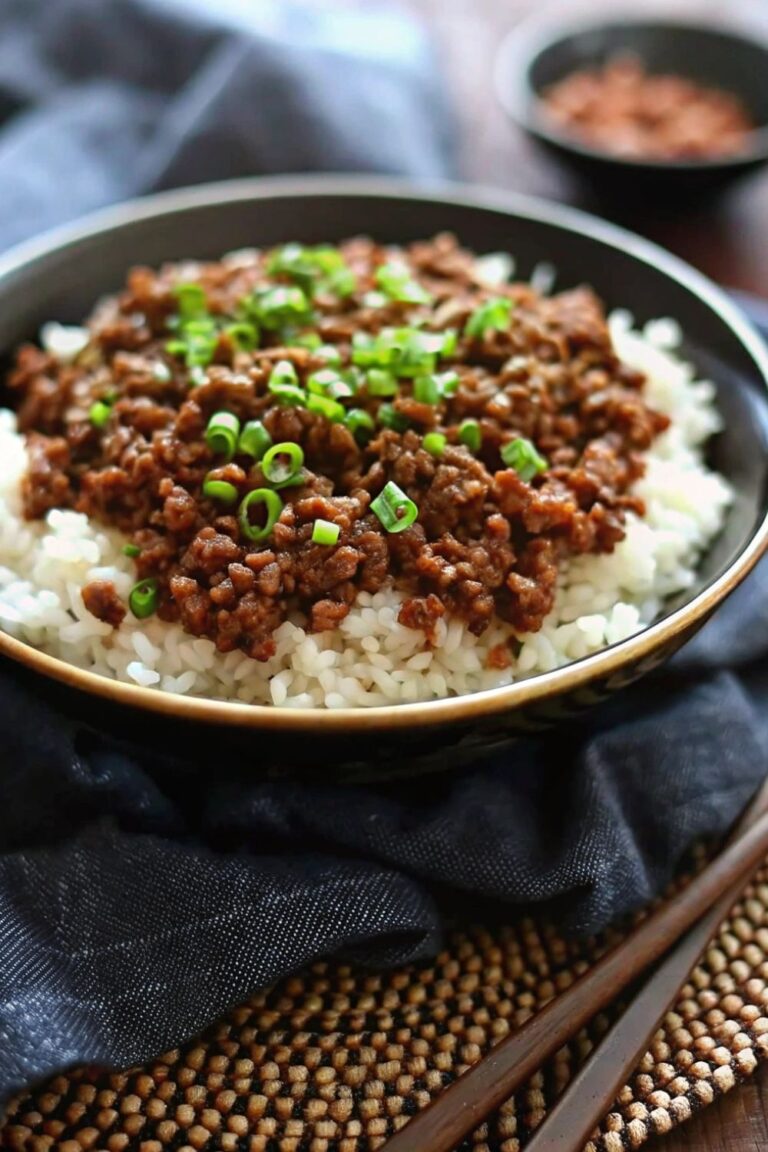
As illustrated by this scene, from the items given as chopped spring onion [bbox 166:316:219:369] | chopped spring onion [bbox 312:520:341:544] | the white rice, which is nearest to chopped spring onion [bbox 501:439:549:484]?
the white rice

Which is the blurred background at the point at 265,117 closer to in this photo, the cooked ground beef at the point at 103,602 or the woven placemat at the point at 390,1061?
the cooked ground beef at the point at 103,602

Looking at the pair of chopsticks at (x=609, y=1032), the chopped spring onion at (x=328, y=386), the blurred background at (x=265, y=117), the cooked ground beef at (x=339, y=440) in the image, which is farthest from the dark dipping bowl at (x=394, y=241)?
the chopped spring onion at (x=328, y=386)

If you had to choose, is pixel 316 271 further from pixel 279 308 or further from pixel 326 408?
pixel 326 408

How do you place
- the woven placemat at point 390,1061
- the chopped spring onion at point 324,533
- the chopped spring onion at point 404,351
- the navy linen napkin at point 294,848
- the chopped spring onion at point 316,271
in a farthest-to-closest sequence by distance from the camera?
1. the chopped spring onion at point 316,271
2. the chopped spring onion at point 404,351
3. the chopped spring onion at point 324,533
4. the navy linen napkin at point 294,848
5. the woven placemat at point 390,1061

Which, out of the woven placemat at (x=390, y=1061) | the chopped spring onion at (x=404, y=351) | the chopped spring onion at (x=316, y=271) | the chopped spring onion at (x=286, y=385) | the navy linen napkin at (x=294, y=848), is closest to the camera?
the woven placemat at (x=390, y=1061)

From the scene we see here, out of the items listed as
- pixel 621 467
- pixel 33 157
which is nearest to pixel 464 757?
pixel 621 467

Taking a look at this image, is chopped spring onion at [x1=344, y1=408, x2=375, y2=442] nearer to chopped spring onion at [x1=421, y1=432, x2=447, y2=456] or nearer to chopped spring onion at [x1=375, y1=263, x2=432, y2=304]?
chopped spring onion at [x1=421, y1=432, x2=447, y2=456]
